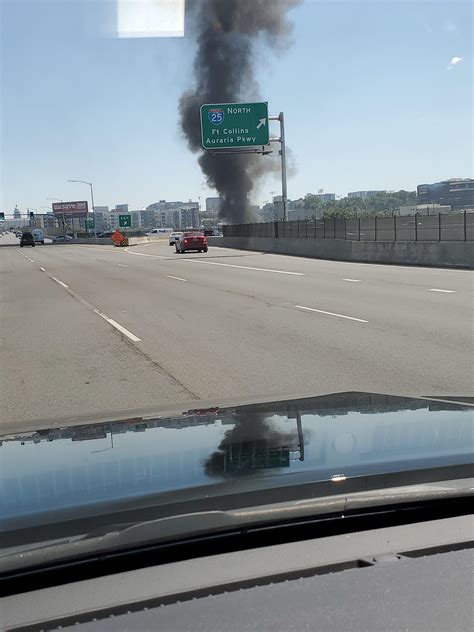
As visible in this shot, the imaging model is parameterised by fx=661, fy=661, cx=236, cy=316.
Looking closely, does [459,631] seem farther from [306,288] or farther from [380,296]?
[306,288]

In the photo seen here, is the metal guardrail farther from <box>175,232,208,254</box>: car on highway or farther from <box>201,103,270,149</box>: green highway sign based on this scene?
<box>201,103,270,149</box>: green highway sign

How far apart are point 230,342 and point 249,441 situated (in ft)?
23.6

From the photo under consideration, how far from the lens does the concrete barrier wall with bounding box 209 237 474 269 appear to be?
2534cm

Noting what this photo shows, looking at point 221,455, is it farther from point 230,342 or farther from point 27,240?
point 27,240

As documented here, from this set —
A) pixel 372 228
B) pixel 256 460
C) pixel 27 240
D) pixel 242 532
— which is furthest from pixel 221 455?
pixel 27 240

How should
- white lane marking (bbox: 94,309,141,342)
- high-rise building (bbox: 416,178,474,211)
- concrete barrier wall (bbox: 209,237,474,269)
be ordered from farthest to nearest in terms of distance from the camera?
1. high-rise building (bbox: 416,178,474,211)
2. concrete barrier wall (bbox: 209,237,474,269)
3. white lane marking (bbox: 94,309,141,342)

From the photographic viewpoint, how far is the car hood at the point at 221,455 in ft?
9.16

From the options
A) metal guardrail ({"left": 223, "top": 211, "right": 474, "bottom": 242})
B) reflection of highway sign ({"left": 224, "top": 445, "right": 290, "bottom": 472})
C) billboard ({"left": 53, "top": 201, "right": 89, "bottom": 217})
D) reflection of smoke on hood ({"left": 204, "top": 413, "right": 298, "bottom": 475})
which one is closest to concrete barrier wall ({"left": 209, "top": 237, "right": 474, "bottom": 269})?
metal guardrail ({"left": 223, "top": 211, "right": 474, "bottom": 242})

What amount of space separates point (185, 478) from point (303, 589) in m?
0.87

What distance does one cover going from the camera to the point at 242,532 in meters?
2.59

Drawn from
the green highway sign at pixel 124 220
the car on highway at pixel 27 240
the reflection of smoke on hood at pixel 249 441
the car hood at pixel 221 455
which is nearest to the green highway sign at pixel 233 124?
the car hood at pixel 221 455

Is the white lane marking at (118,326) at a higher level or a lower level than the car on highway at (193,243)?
lower

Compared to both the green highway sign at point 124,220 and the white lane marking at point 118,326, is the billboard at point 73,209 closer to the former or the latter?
the green highway sign at point 124,220

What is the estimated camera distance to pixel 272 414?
4344 millimetres
